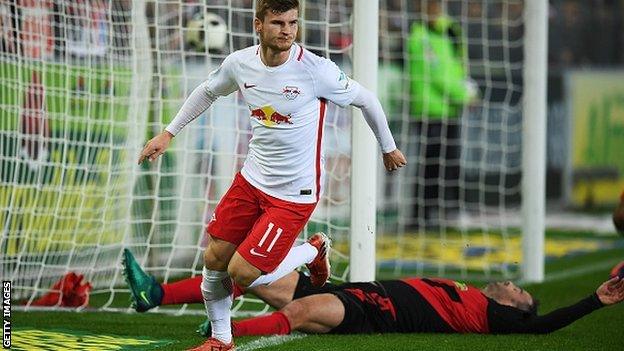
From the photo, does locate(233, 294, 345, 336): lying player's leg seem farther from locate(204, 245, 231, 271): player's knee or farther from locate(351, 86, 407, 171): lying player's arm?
locate(351, 86, 407, 171): lying player's arm

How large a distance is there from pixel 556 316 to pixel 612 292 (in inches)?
17.8

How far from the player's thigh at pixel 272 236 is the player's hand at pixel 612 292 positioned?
161 cm

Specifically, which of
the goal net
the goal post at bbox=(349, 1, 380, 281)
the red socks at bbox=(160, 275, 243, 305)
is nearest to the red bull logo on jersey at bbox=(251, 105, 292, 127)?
the goal net

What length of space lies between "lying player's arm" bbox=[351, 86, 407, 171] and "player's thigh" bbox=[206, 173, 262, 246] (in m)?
0.67

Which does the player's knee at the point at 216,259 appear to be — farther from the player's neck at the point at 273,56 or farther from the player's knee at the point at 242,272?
the player's neck at the point at 273,56

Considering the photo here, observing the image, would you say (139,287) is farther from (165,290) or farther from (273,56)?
(273,56)

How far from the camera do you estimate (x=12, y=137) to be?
8.73 meters

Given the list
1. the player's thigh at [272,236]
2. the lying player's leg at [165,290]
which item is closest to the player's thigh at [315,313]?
the lying player's leg at [165,290]

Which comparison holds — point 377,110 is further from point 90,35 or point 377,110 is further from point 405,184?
point 405,184

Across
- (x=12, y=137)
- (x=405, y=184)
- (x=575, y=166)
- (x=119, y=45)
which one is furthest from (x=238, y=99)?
(x=575, y=166)

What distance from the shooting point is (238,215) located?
6.52 metres

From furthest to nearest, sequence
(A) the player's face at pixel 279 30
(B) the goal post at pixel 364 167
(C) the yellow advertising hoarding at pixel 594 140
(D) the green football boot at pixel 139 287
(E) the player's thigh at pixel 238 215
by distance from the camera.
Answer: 1. (C) the yellow advertising hoarding at pixel 594 140
2. (B) the goal post at pixel 364 167
3. (D) the green football boot at pixel 139 287
4. (E) the player's thigh at pixel 238 215
5. (A) the player's face at pixel 279 30

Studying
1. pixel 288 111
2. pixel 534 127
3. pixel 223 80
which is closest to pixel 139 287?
pixel 223 80

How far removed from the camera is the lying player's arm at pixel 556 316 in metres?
6.82
